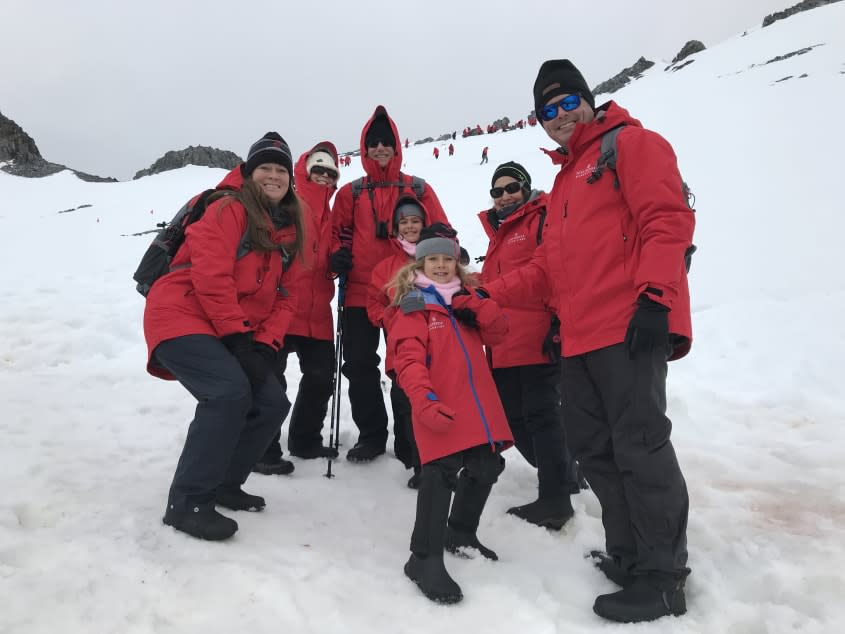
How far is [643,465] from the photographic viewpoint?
2.76 metres

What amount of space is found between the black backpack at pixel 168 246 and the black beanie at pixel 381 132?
168 centimetres

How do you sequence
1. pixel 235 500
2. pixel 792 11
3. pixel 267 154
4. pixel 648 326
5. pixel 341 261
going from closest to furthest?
1. pixel 648 326
2. pixel 235 500
3. pixel 267 154
4. pixel 341 261
5. pixel 792 11

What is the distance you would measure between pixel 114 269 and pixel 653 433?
1350cm

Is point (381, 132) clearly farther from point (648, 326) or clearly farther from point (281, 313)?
point (648, 326)

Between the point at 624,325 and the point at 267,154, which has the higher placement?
the point at 267,154

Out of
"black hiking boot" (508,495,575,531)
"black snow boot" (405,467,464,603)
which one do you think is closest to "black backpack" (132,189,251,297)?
"black snow boot" (405,467,464,603)

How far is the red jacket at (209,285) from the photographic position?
128 inches

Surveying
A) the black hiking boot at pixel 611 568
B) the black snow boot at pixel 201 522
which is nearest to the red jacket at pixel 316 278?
the black snow boot at pixel 201 522

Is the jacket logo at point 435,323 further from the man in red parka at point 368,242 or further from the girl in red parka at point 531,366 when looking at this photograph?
the man in red parka at point 368,242

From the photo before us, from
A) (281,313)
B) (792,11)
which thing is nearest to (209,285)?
(281,313)

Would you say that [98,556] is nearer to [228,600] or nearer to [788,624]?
[228,600]

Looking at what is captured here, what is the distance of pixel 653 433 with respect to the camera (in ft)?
9.05

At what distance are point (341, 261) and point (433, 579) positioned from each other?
2549mm

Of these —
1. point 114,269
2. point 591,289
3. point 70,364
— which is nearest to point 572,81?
point 591,289
